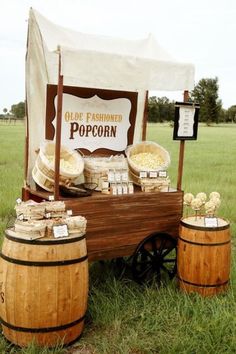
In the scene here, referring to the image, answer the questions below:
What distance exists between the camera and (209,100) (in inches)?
3366

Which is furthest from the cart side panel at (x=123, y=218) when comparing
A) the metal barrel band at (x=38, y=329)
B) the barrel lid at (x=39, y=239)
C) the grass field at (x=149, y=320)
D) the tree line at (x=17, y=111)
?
the tree line at (x=17, y=111)

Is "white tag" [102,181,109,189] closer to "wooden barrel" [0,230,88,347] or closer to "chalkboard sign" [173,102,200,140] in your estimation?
"chalkboard sign" [173,102,200,140]

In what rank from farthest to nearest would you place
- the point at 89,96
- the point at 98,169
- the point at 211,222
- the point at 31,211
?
the point at 89,96 < the point at 98,169 < the point at 211,222 < the point at 31,211

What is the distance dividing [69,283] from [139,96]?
2570mm

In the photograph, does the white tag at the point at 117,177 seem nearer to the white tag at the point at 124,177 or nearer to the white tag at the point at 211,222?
the white tag at the point at 124,177

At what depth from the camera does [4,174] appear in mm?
10367

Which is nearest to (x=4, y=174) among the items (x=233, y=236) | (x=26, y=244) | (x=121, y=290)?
(x=233, y=236)

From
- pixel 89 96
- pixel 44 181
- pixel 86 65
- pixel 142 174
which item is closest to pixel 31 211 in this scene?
pixel 44 181

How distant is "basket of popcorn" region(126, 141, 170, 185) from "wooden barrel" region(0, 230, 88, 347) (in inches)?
53.1

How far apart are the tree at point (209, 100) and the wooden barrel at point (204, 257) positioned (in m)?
80.4

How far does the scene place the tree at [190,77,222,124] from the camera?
84.6 m

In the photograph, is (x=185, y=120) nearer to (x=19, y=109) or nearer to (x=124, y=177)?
(x=124, y=177)

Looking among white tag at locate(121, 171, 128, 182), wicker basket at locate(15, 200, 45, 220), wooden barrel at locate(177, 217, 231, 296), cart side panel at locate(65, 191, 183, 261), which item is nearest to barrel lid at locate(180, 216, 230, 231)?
wooden barrel at locate(177, 217, 231, 296)

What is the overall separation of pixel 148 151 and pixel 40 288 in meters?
2.15
